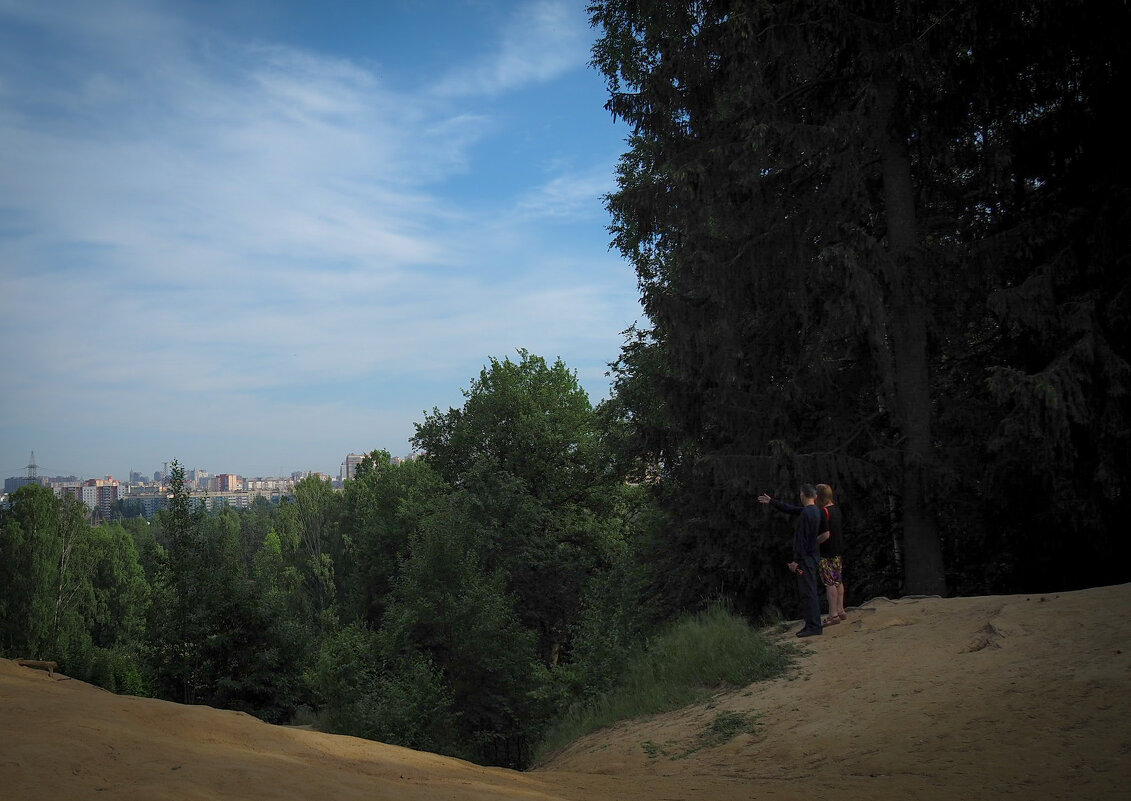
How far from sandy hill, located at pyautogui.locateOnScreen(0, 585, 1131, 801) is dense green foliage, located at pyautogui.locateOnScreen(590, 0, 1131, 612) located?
2.97 meters

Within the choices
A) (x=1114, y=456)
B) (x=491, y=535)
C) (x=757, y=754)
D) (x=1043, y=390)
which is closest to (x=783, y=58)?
(x=1043, y=390)

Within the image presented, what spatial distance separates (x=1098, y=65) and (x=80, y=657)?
2089 inches

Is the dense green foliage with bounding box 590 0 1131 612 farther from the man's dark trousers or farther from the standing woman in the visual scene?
the man's dark trousers

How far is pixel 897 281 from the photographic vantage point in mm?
13570

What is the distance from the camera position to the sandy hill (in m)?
4.67

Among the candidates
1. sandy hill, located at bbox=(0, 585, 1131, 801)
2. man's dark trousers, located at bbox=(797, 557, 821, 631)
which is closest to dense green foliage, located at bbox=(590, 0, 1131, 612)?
man's dark trousers, located at bbox=(797, 557, 821, 631)

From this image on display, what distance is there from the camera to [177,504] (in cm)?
2870

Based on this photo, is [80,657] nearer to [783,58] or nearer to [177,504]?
[177,504]

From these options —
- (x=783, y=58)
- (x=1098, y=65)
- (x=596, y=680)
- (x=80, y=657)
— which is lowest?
(x=80, y=657)

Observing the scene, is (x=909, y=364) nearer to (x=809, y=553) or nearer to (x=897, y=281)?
(x=897, y=281)

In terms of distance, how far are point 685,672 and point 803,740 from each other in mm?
3759

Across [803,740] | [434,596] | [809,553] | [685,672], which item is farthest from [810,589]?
[434,596]

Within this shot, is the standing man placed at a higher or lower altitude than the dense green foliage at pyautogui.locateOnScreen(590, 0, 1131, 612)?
lower

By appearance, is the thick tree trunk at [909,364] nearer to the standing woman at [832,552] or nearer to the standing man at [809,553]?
the standing woman at [832,552]
